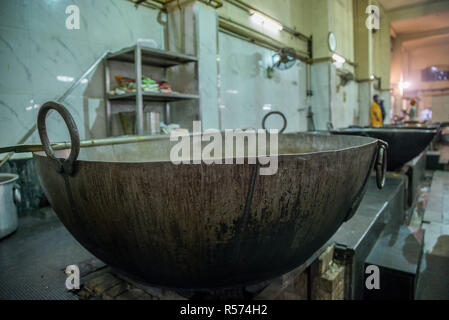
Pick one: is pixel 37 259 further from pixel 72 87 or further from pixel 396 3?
pixel 396 3

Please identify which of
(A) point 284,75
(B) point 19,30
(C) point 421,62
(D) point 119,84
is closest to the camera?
(B) point 19,30

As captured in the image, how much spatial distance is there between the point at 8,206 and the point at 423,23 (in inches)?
615

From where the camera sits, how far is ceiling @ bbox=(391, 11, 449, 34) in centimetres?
1139

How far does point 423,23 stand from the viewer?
12430mm

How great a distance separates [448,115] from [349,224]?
1444 cm

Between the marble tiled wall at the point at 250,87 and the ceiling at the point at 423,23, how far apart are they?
875cm

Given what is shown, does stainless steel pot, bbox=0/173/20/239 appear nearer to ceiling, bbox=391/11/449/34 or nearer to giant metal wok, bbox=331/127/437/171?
giant metal wok, bbox=331/127/437/171

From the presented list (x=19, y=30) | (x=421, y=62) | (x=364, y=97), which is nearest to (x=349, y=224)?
(x=19, y=30)

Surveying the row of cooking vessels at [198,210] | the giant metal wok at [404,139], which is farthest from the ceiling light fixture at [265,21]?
the row of cooking vessels at [198,210]

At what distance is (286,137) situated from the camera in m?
1.71

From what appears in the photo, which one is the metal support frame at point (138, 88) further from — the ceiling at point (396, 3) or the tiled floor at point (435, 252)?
the ceiling at point (396, 3)

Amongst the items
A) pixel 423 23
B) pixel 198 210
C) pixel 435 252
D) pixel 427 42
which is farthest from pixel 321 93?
pixel 427 42

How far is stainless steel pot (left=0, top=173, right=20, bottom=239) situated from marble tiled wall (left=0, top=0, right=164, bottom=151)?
2.80 ft
